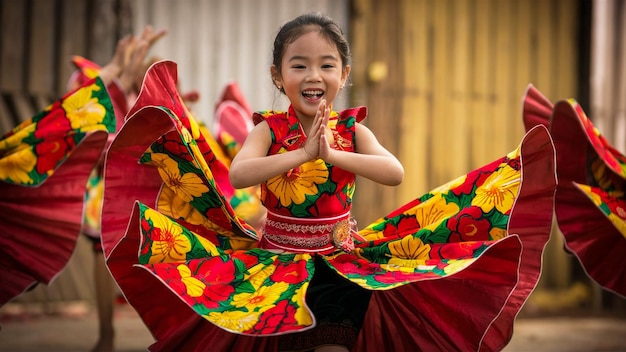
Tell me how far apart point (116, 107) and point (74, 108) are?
0.51 metres

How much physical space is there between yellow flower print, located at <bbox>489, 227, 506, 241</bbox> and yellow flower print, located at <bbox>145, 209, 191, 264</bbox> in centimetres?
84

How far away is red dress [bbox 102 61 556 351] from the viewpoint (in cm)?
222

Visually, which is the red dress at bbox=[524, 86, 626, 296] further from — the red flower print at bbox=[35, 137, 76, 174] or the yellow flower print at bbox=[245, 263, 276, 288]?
the red flower print at bbox=[35, 137, 76, 174]

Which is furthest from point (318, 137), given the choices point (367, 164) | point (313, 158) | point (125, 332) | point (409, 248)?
point (125, 332)

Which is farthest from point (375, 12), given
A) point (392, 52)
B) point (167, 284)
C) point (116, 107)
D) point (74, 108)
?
point (167, 284)

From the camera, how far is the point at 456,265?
7.25 ft

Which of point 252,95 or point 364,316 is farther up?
point 252,95

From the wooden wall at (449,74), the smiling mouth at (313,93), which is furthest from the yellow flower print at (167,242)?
the wooden wall at (449,74)

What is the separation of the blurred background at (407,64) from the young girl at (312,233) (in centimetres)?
274

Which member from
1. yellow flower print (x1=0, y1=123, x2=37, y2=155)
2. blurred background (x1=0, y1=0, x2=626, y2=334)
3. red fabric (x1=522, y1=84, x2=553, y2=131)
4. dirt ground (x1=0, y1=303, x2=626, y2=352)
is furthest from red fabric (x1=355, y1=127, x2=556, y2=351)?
blurred background (x1=0, y1=0, x2=626, y2=334)

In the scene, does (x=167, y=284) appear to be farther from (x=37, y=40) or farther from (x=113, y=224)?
(x=37, y=40)

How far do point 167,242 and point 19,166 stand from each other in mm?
1228

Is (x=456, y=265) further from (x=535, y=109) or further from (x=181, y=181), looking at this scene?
(x=535, y=109)

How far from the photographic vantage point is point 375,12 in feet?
20.2
